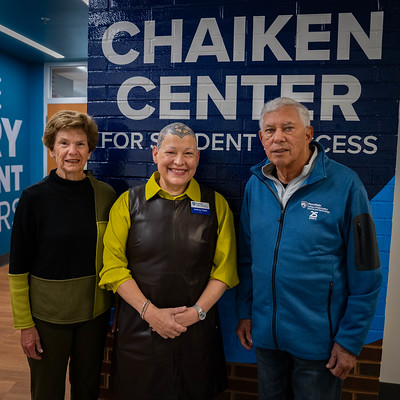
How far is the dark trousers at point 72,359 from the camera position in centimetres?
167

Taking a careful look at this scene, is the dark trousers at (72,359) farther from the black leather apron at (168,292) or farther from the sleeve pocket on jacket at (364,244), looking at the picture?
the sleeve pocket on jacket at (364,244)

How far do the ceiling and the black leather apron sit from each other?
309cm

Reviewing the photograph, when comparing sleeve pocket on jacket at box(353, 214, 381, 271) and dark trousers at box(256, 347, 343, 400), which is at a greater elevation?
sleeve pocket on jacket at box(353, 214, 381, 271)

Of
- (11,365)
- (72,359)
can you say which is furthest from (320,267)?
(11,365)

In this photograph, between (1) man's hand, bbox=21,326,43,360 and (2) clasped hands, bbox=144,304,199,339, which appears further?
(1) man's hand, bbox=21,326,43,360

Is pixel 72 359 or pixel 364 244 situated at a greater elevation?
pixel 364 244

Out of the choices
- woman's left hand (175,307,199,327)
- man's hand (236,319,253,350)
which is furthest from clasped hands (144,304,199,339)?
man's hand (236,319,253,350)

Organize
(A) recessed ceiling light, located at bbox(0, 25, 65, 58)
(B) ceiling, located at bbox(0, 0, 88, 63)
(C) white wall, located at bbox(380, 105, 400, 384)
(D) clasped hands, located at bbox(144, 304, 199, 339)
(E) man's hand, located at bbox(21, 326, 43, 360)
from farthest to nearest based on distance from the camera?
(A) recessed ceiling light, located at bbox(0, 25, 65, 58) < (B) ceiling, located at bbox(0, 0, 88, 63) < (C) white wall, located at bbox(380, 105, 400, 384) < (E) man's hand, located at bbox(21, 326, 43, 360) < (D) clasped hands, located at bbox(144, 304, 199, 339)

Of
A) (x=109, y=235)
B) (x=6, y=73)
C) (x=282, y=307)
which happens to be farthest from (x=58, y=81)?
(x=282, y=307)

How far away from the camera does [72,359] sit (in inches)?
69.6

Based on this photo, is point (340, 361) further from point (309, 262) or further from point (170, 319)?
point (170, 319)

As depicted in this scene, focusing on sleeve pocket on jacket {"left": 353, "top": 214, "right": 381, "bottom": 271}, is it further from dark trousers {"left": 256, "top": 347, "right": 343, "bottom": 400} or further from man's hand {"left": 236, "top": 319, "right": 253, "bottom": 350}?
man's hand {"left": 236, "top": 319, "right": 253, "bottom": 350}

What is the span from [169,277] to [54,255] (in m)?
0.56

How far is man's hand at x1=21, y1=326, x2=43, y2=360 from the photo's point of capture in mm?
1633
